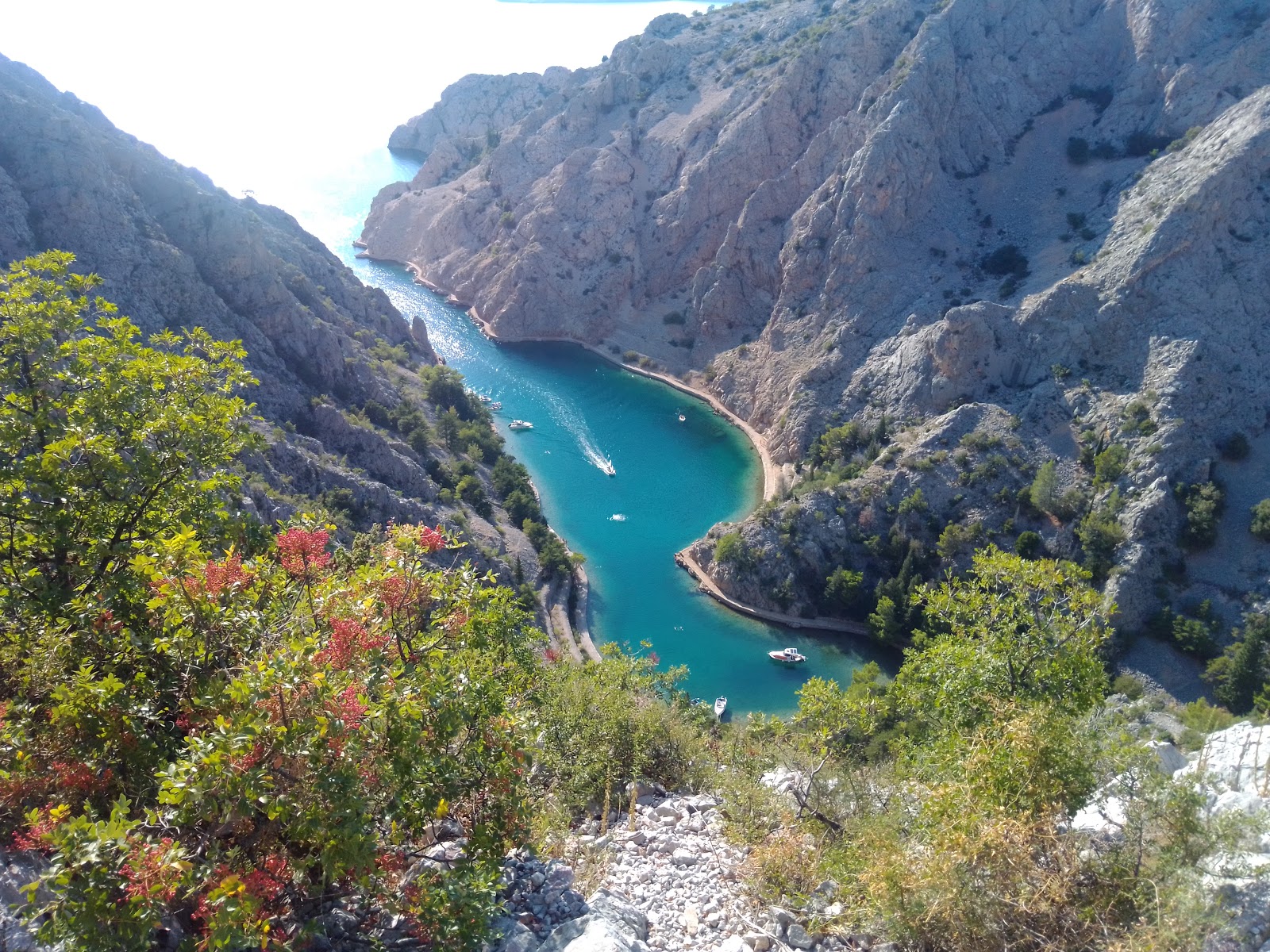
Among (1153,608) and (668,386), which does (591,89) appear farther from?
(1153,608)

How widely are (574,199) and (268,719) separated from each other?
92.2 m

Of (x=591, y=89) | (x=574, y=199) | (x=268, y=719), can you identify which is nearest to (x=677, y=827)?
(x=268, y=719)

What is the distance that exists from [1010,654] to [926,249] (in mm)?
64382

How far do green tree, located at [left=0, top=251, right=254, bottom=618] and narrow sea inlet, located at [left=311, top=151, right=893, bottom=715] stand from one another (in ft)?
109

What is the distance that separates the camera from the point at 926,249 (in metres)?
71.2

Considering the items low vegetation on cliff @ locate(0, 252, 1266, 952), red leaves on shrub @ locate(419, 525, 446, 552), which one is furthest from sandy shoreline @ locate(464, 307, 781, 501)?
red leaves on shrub @ locate(419, 525, 446, 552)

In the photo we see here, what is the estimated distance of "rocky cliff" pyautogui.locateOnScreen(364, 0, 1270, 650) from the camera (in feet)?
169

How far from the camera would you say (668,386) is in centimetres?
8019

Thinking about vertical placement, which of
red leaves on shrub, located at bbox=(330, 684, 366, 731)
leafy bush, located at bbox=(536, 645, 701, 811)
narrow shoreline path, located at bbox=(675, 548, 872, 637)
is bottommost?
narrow shoreline path, located at bbox=(675, 548, 872, 637)

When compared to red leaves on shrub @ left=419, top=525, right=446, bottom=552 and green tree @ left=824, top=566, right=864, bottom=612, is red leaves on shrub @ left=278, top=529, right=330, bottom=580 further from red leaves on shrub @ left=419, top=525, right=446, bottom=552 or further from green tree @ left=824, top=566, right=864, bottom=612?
green tree @ left=824, top=566, right=864, bottom=612

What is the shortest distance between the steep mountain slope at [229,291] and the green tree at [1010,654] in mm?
31573

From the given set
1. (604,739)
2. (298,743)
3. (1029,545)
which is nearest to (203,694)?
(298,743)

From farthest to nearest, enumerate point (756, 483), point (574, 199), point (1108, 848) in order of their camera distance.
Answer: point (574, 199) → point (756, 483) → point (1108, 848)

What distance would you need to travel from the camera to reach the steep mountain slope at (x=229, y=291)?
45094mm
